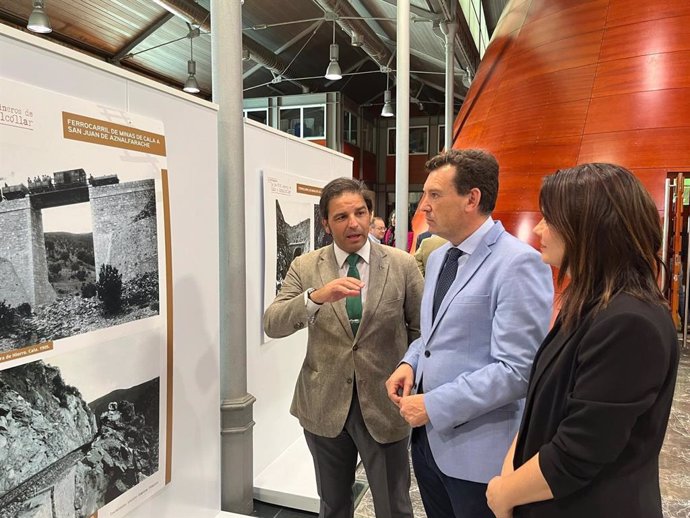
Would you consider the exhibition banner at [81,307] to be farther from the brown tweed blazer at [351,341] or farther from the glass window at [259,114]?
the glass window at [259,114]

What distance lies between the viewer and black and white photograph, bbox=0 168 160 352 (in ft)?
5.48

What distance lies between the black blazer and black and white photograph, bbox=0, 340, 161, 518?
1560 millimetres

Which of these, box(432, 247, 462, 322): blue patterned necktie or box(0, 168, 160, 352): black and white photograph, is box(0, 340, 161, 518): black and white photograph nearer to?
box(0, 168, 160, 352): black and white photograph

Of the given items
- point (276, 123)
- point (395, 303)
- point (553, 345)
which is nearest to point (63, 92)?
point (395, 303)

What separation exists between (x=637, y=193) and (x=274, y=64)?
15.2 metres

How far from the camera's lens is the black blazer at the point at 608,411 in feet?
3.37

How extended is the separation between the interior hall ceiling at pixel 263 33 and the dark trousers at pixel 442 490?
30.6ft

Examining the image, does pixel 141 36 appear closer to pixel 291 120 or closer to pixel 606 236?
pixel 291 120

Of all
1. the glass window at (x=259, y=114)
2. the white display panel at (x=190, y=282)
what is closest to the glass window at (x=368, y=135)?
the glass window at (x=259, y=114)

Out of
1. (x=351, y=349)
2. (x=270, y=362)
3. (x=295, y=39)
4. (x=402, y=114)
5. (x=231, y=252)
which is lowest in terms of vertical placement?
(x=270, y=362)

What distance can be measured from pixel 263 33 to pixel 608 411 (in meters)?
15.1

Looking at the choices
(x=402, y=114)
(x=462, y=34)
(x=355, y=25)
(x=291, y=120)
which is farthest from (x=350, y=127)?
(x=402, y=114)

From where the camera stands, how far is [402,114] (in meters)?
6.04

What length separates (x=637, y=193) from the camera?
1.13m
